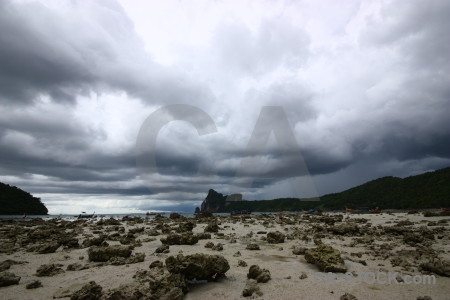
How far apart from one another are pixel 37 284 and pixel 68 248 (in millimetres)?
7768

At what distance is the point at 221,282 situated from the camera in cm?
827

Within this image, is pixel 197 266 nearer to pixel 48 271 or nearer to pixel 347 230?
pixel 48 271

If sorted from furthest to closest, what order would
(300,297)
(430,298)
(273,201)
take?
(273,201) < (300,297) < (430,298)

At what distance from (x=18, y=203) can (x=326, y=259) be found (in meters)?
184

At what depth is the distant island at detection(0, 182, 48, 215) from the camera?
12962cm

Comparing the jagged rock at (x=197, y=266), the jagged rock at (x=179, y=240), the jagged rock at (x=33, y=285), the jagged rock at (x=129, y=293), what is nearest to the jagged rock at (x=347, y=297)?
the jagged rock at (x=197, y=266)

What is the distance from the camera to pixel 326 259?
952 cm

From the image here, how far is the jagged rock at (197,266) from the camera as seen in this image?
25.5ft

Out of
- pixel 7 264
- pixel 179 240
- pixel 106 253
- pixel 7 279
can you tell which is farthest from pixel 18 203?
pixel 7 279

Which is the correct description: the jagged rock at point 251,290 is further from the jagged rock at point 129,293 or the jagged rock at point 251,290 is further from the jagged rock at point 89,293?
the jagged rock at point 89,293

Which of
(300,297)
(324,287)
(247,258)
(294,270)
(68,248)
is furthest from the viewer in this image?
(68,248)

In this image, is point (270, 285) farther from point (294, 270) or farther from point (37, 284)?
point (37, 284)

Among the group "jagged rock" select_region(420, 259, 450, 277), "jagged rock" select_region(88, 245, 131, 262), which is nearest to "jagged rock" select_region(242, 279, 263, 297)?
"jagged rock" select_region(420, 259, 450, 277)

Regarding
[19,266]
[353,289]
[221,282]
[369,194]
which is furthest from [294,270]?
[369,194]
